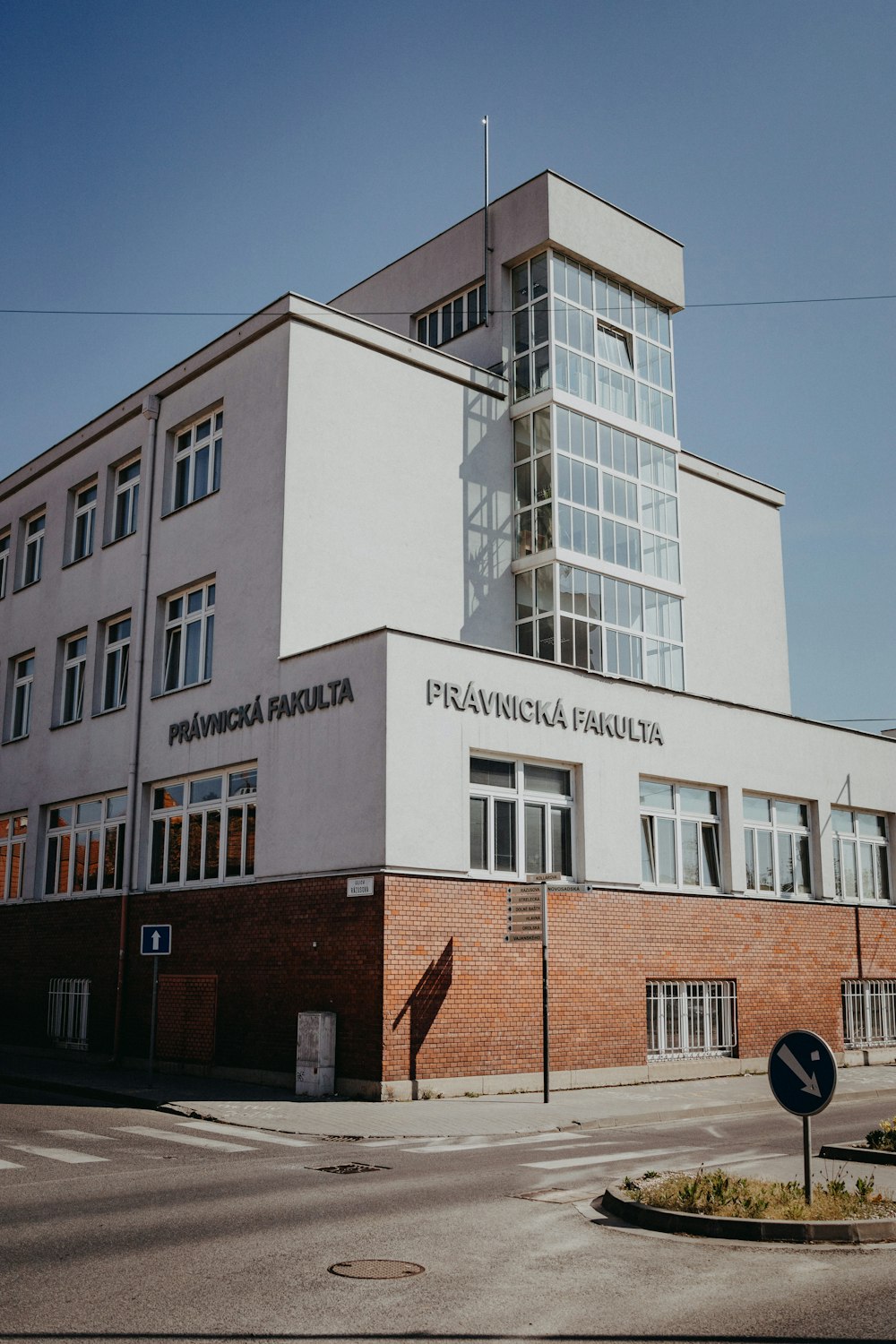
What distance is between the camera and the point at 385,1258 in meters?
7.45

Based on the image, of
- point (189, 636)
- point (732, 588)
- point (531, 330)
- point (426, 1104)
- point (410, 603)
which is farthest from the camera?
point (732, 588)

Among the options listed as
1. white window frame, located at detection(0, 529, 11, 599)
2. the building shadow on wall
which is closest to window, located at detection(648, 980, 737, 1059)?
the building shadow on wall

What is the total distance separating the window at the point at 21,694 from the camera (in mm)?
29594

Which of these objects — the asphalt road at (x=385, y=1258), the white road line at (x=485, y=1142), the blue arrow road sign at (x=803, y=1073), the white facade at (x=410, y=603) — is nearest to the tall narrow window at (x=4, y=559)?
the white facade at (x=410, y=603)

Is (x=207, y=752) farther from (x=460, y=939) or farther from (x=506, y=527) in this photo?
(x=506, y=527)

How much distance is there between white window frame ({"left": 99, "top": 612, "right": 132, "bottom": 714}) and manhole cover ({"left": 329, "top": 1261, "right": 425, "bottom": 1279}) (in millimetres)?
19582

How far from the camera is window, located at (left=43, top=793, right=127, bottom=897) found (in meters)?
25.0

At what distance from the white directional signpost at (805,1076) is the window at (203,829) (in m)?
13.4

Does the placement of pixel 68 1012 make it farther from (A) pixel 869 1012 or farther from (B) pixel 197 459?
(A) pixel 869 1012

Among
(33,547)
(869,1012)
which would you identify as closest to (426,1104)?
(869,1012)

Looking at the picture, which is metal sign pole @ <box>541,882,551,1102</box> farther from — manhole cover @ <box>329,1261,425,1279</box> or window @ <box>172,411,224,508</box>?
window @ <box>172,411,224,508</box>

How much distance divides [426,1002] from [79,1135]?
5.71 m

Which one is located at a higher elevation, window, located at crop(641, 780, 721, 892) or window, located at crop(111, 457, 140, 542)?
window, located at crop(111, 457, 140, 542)

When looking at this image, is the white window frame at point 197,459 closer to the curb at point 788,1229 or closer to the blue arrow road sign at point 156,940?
the blue arrow road sign at point 156,940
